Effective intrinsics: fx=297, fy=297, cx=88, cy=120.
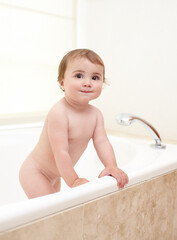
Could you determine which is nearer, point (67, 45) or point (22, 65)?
point (22, 65)

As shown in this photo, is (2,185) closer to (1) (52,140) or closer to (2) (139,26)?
(1) (52,140)

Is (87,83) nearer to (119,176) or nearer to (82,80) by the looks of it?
(82,80)

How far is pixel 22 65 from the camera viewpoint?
2170 mm

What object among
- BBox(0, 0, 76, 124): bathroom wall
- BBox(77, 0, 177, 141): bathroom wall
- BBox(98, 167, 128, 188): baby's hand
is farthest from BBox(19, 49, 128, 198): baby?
BBox(0, 0, 76, 124): bathroom wall

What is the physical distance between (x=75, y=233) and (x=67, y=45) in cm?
186

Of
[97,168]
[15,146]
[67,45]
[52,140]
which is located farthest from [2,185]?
[67,45]

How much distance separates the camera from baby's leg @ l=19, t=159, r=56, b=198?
44.1 inches

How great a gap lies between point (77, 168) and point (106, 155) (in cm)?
66

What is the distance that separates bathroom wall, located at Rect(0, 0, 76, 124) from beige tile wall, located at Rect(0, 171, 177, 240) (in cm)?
125

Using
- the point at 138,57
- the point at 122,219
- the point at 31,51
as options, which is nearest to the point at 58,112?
the point at 122,219

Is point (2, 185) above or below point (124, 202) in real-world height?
below

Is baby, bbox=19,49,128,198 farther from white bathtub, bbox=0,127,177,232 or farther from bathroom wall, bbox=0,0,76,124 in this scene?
bathroom wall, bbox=0,0,76,124

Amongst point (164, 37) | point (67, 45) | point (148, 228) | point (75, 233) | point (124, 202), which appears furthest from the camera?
point (67, 45)

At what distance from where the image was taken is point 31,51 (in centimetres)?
220
